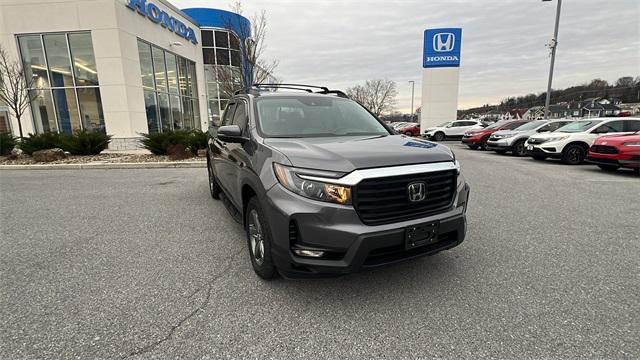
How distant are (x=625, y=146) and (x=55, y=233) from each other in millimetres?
12159

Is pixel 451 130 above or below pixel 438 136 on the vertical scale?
above

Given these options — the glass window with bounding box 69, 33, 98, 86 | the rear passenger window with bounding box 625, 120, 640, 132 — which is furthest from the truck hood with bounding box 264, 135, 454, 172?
the glass window with bounding box 69, 33, 98, 86

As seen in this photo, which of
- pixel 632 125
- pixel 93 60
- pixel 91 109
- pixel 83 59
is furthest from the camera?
pixel 91 109

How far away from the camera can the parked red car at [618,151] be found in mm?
7855

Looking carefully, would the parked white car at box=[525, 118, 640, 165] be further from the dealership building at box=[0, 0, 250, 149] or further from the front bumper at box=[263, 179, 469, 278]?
the dealership building at box=[0, 0, 250, 149]

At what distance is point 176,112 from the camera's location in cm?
2019

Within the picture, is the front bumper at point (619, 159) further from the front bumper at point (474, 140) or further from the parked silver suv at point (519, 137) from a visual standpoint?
the front bumper at point (474, 140)

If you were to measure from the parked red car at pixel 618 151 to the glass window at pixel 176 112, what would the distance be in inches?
796

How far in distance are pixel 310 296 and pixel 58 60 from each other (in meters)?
18.6

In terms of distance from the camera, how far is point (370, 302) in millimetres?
2670

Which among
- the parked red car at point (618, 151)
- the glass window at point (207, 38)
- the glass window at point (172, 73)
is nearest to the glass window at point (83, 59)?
the glass window at point (172, 73)

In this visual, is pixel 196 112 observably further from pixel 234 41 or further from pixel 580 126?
pixel 580 126

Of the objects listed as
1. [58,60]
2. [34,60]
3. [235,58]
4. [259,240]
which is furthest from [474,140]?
[34,60]

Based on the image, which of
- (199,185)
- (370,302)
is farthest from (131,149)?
(370,302)
